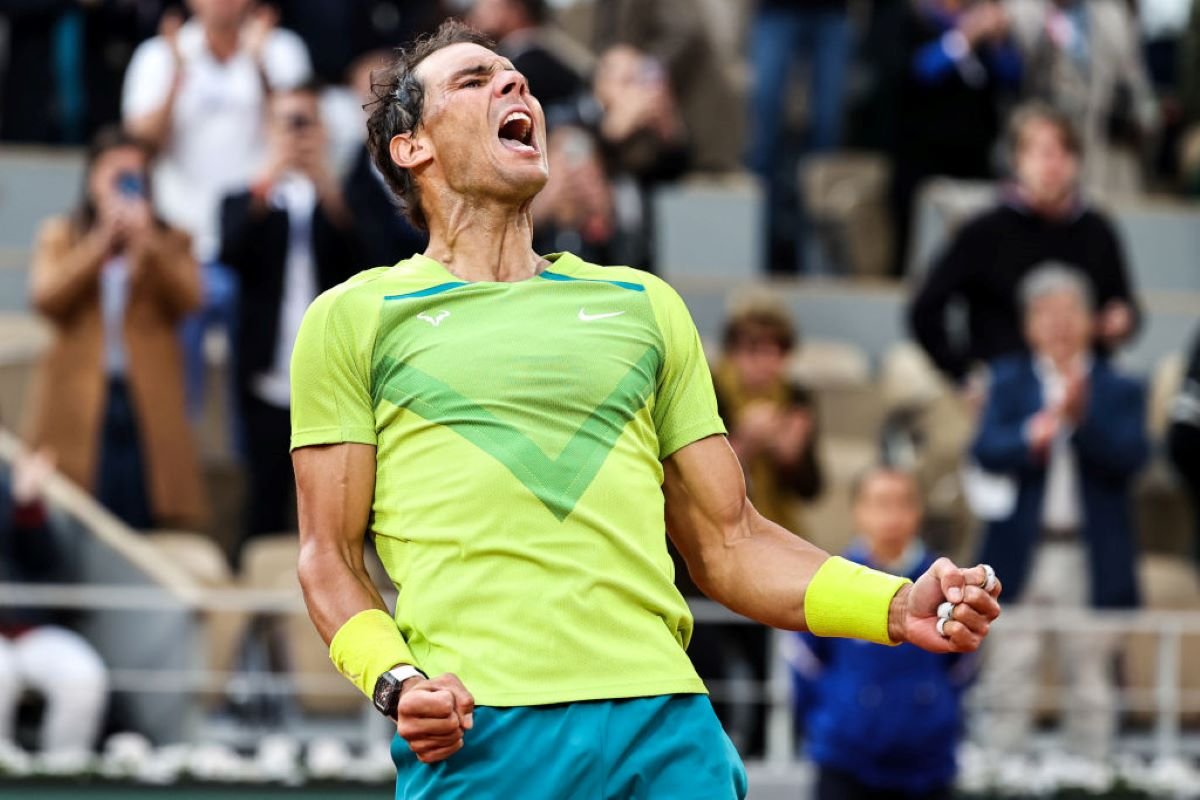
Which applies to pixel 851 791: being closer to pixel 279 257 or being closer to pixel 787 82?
pixel 279 257

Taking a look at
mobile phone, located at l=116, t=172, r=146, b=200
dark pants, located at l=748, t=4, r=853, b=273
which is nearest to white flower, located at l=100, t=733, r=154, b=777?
mobile phone, located at l=116, t=172, r=146, b=200

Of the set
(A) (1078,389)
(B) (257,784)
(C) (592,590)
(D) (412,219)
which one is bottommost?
(B) (257,784)

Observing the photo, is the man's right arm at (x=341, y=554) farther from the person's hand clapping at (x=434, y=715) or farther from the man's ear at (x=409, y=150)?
the man's ear at (x=409, y=150)

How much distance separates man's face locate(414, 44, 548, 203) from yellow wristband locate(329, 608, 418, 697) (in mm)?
721

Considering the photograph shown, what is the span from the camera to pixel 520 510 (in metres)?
3.58

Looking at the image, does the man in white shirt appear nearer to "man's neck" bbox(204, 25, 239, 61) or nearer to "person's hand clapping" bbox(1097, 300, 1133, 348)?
"man's neck" bbox(204, 25, 239, 61)

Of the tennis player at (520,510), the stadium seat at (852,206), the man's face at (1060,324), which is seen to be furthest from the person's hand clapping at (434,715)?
the stadium seat at (852,206)

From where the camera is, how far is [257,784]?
792 centimetres

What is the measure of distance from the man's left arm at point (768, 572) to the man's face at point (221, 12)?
646 centimetres

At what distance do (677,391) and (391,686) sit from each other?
72 centimetres

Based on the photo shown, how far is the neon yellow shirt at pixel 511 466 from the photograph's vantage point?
11.6ft

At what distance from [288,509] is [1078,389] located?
323 centimetres

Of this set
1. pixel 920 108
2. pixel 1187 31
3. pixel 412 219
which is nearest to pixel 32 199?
pixel 920 108

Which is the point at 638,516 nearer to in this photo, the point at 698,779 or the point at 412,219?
the point at 698,779
